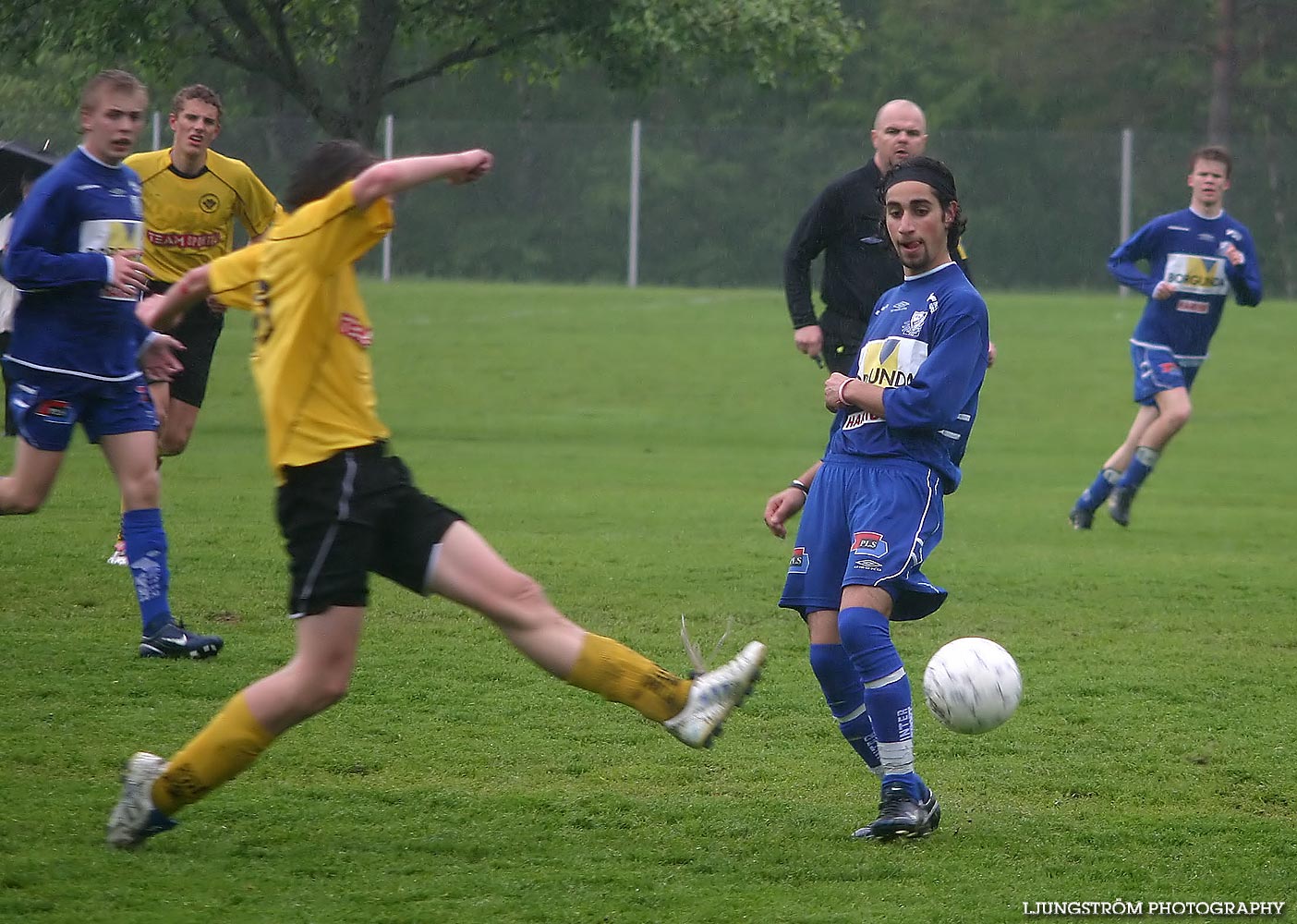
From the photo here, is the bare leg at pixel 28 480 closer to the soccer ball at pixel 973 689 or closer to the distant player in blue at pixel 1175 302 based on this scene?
the soccer ball at pixel 973 689

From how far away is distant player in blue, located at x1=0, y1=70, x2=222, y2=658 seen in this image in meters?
6.23

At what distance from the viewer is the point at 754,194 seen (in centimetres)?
2906

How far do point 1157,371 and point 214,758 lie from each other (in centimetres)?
810

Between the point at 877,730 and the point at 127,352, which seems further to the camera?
the point at 127,352

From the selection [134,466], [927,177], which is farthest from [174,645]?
[927,177]

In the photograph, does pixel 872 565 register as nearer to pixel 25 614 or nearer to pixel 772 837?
pixel 772 837

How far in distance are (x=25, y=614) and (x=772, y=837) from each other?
3.87 m

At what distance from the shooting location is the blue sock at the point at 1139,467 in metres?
10.7

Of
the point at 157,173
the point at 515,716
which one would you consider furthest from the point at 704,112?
the point at 515,716

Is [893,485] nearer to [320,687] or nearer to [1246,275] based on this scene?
[320,687]

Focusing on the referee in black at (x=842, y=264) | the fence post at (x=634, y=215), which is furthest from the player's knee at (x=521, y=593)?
the fence post at (x=634, y=215)

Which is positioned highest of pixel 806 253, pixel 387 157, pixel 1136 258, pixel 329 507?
pixel 387 157

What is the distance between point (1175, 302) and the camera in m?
10.9

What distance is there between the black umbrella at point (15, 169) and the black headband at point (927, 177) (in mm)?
8027
